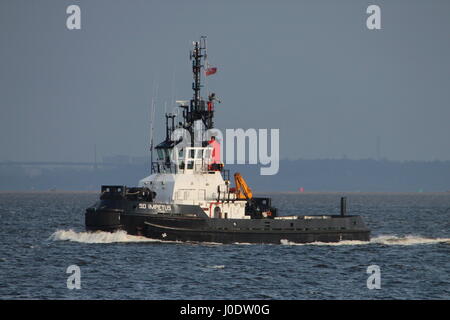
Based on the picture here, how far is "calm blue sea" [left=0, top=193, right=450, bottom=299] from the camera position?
115 ft

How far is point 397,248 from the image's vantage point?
51969 millimetres

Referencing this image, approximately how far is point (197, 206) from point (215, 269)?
7.45m

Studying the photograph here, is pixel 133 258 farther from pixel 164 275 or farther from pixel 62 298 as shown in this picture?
pixel 62 298

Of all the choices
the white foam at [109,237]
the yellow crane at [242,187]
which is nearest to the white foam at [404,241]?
the yellow crane at [242,187]

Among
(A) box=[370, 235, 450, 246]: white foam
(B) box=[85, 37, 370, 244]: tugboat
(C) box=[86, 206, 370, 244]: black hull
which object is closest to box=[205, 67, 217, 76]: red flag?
(B) box=[85, 37, 370, 244]: tugboat

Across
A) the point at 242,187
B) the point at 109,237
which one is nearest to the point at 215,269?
the point at 109,237

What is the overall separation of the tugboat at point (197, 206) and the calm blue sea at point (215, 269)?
2.31 ft

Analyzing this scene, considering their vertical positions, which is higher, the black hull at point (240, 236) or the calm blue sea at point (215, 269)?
the black hull at point (240, 236)

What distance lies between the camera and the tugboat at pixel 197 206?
47.5 meters

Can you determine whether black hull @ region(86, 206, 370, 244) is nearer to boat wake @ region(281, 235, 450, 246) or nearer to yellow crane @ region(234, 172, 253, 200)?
boat wake @ region(281, 235, 450, 246)

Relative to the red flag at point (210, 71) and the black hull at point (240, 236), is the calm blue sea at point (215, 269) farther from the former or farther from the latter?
the red flag at point (210, 71)

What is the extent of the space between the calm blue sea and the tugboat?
27.7 inches

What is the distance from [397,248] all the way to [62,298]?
1004 inches
